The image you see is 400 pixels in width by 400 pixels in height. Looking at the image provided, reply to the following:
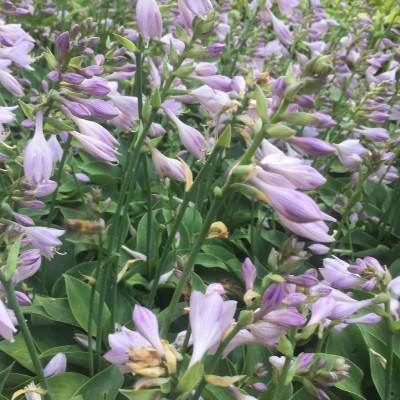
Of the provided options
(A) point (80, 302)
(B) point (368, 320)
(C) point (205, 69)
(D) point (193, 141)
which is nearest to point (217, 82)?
(C) point (205, 69)

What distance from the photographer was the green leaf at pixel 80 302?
84.4 inches

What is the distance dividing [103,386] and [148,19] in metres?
1.23

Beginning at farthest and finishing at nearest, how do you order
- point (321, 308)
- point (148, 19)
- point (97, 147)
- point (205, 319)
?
point (148, 19), point (97, 147), point (321, 308), point (205, 319)

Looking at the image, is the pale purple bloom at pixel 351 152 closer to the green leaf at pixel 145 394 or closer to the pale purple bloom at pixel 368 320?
the pale purple bloom at pixel 368 320

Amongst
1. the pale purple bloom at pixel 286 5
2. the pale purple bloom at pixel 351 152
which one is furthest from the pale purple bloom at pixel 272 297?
the pale purple bloom at pixel 286 5

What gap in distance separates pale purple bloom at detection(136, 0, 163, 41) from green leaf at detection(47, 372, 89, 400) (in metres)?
1.21

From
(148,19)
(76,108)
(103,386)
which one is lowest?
(103,386)

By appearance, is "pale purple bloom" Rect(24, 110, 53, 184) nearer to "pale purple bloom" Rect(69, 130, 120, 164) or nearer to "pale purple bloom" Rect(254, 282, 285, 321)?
"pale purple bloom" Rect(69, 130, 120, 164)

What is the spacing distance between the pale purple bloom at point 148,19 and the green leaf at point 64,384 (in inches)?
47.7

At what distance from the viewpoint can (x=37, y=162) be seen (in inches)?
52.8

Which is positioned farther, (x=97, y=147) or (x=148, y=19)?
(x=148, y=19)

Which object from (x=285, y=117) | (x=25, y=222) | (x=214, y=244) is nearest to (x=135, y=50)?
(x=25, y=222)

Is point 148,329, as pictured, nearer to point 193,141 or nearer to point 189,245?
point 193,141

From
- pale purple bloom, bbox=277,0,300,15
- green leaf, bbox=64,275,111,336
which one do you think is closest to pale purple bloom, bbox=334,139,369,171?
pale purple bloom, bbox=277,0,300,15
